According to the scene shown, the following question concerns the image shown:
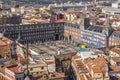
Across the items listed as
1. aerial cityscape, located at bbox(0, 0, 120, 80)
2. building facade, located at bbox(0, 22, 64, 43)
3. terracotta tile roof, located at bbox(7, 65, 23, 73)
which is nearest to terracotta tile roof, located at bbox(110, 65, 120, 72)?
aerial cityscape, located at bbox(0, 0, 120, 80)

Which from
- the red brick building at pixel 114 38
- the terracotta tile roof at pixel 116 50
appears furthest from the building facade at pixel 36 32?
the terracotta tile roof at pixel 116 50

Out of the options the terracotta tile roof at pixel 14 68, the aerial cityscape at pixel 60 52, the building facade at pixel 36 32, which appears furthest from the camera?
the building facade at pixel 36 32

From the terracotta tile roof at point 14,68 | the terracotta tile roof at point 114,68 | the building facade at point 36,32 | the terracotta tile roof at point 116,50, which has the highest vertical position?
the terracotta tile roof at point 14,68

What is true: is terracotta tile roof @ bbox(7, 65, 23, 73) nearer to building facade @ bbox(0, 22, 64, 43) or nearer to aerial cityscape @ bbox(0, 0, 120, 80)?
aerial cityscape @ bbox(0, 0, 120, 80)

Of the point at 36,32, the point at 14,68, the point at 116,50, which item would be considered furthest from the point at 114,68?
the point at 36,32

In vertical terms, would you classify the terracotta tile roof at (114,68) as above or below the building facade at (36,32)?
above

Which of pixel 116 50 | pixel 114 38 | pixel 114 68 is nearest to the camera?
pixel 114 68

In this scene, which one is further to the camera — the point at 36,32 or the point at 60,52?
the point at 36,32

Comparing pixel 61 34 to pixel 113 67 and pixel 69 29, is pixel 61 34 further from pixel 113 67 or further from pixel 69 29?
pixel 113 67

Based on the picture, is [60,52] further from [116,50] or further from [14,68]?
[14,68]

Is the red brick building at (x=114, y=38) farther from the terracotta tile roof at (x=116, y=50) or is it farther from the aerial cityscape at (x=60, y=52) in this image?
the terracotta tile roof at (x=116, y=50)

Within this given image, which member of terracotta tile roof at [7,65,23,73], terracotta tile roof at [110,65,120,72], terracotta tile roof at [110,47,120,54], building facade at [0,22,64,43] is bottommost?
building facade at [0,22,64,43]

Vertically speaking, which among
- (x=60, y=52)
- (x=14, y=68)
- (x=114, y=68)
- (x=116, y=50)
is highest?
(x=14, y=68)
